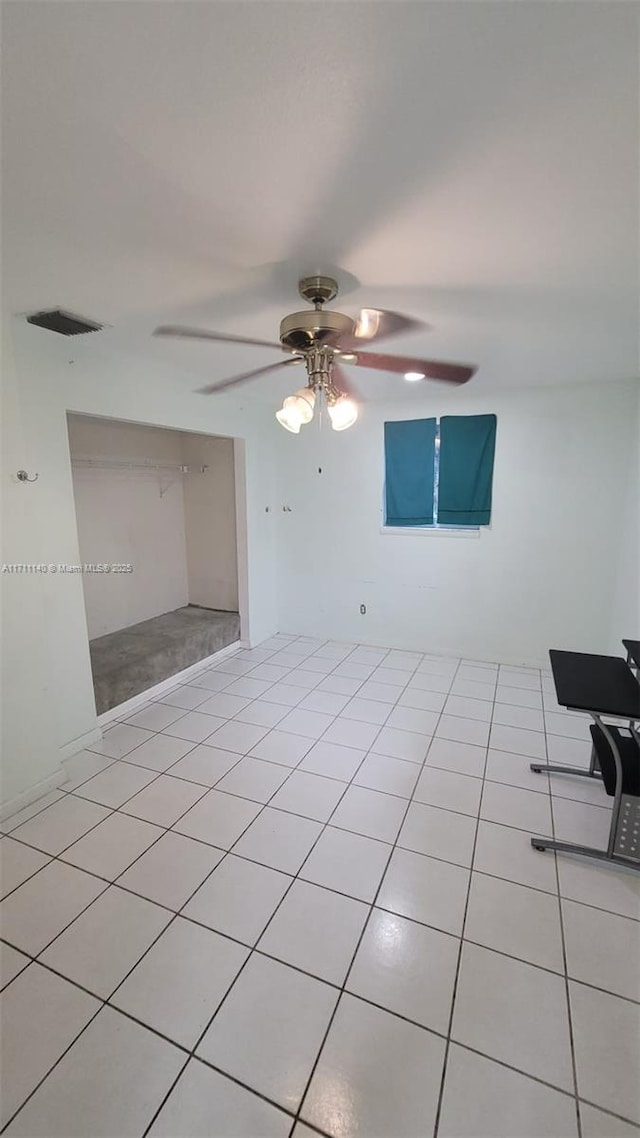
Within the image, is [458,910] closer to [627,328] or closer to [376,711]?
[376,711]

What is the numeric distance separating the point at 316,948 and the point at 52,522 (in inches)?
87.3

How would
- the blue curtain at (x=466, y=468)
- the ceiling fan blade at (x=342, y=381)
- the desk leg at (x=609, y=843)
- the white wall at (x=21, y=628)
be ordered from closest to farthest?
the desk leg at (x=609, y=843), the white wall at (x=21, y=628), the ceiling fan blade at (x=342, y=381), the blue curtain at (x=466, y=468)

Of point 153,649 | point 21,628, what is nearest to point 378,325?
point 21,628

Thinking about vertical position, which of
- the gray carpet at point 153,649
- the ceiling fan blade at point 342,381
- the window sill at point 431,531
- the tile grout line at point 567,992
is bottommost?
the tile grout line at point 567,992

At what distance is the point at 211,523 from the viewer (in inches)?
177

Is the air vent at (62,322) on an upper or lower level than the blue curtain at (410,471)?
upper

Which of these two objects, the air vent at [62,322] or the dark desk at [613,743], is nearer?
A: the dark desk at [613,743]

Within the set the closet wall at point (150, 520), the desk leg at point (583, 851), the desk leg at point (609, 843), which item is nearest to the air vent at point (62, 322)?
the closet wall at point (150, 520)

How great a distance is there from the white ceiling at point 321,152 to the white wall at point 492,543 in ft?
5.50

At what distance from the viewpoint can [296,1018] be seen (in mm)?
1312

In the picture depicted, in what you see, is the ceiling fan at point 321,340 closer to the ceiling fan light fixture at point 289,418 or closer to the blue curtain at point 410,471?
the ceiling fan light fixture at point 289,418

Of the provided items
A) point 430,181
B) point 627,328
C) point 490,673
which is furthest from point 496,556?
point 430,181

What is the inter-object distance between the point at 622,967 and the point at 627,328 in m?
2.61

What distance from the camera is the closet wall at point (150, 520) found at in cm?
365
